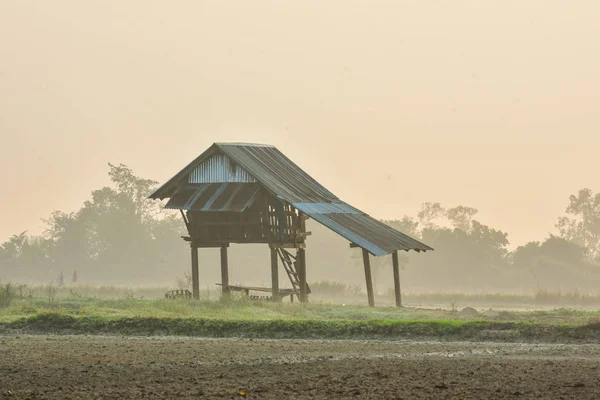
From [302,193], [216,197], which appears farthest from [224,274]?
[302,193]

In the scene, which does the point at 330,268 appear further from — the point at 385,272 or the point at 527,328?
the point at 527,328

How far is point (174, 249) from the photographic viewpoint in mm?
109000

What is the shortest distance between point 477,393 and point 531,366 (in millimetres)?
3395

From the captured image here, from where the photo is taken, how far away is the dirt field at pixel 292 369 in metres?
15.9

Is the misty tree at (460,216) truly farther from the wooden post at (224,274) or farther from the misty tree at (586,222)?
the wooden post at (224,274)

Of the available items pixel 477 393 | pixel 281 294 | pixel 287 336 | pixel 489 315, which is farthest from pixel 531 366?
pixel 281 294

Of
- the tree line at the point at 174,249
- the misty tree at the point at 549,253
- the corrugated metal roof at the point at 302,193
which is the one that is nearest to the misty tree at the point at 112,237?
the tree line at the point at 174,249

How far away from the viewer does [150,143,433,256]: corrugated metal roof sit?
38.2 m

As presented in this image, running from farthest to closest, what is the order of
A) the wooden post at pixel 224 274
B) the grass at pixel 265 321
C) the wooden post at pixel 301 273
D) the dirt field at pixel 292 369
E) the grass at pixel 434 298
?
the grass at pixel 434 298 → the wooden post at pixel 224 274 → the wooden post at pixel 301 273 → the grass at pixel 265 321 → the dirt field at pixel 292 369

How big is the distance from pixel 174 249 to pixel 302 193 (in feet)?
225

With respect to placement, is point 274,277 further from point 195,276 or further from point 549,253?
point 549,253

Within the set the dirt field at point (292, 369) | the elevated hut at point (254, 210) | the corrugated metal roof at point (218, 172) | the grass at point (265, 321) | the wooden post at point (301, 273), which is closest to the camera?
the dirt field at point (292, 369)

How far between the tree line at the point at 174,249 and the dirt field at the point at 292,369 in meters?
66.3

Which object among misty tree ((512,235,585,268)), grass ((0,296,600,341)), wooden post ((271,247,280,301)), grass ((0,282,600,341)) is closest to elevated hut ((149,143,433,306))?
wooden post ((271,247,280,301))
